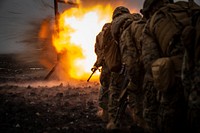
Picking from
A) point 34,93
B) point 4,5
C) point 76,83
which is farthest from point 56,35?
point 4,5

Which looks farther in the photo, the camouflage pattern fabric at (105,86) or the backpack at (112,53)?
the camouflage pattern fabric at (105,86)

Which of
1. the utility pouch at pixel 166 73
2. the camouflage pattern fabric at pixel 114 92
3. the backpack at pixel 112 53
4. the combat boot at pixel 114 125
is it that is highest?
the backpack at pixel 112 53

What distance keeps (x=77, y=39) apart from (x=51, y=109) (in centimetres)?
778

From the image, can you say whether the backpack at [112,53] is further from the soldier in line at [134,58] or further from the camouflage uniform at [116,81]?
the soldier in line at [134,58]

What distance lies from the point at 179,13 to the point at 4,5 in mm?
17747

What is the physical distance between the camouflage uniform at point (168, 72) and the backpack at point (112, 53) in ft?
6.35

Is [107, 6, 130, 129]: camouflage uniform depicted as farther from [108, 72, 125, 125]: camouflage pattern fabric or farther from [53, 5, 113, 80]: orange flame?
[53, 5, 113, 80]: orange flame

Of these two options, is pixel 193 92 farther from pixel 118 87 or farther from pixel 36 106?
pixel 36 106

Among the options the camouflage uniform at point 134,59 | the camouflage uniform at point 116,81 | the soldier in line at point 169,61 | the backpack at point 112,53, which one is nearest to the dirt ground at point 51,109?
the camouflage uniform at point 116,81

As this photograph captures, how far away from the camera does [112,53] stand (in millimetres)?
6777

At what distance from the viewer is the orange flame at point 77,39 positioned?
48.7 feet

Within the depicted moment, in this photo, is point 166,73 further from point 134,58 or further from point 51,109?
point 51,109

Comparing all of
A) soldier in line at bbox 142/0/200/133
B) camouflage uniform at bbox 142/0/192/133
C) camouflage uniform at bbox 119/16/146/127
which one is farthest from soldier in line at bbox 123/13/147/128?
soldier in line at bbox 142/0/200/133

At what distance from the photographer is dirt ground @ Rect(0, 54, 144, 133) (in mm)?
6648
